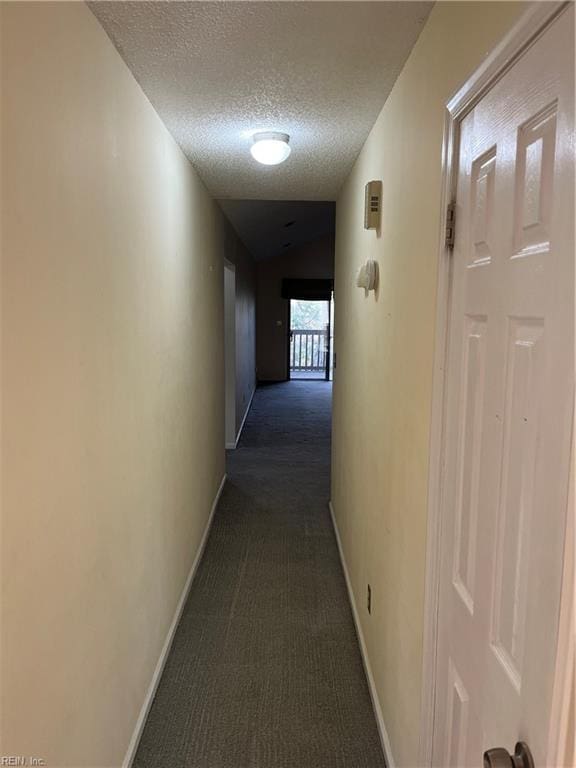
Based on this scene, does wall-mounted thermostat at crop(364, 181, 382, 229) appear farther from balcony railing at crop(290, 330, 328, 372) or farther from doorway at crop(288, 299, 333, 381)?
balcony railing at crop(290, 330, 328, 372)

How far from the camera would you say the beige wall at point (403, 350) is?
1292 mm

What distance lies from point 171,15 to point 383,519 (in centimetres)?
174

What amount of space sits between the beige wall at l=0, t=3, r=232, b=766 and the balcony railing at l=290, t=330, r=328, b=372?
382 inches

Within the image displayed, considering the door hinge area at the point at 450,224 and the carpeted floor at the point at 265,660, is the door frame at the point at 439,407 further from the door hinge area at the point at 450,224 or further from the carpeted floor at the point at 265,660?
the carpeted floor at the point at 265,660

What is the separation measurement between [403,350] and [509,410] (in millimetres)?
779

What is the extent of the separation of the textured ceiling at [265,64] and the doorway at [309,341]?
30.1 ft

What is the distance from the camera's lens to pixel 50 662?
1.16 metres

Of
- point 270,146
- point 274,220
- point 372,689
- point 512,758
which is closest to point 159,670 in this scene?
point 372,689

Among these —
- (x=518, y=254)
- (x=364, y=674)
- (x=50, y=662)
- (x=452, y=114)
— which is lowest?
(x=364, y=674)

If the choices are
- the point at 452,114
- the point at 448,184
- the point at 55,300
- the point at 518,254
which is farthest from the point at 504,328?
the point at 55,300

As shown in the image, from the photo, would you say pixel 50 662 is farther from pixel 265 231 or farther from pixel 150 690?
pixel 265 231

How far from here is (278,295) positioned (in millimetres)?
11195

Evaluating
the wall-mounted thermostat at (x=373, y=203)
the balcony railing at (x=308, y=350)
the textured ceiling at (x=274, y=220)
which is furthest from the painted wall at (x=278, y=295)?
the wall-mounted thermostat at (x=373, y=203)

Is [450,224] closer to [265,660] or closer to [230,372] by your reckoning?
[265,660]
